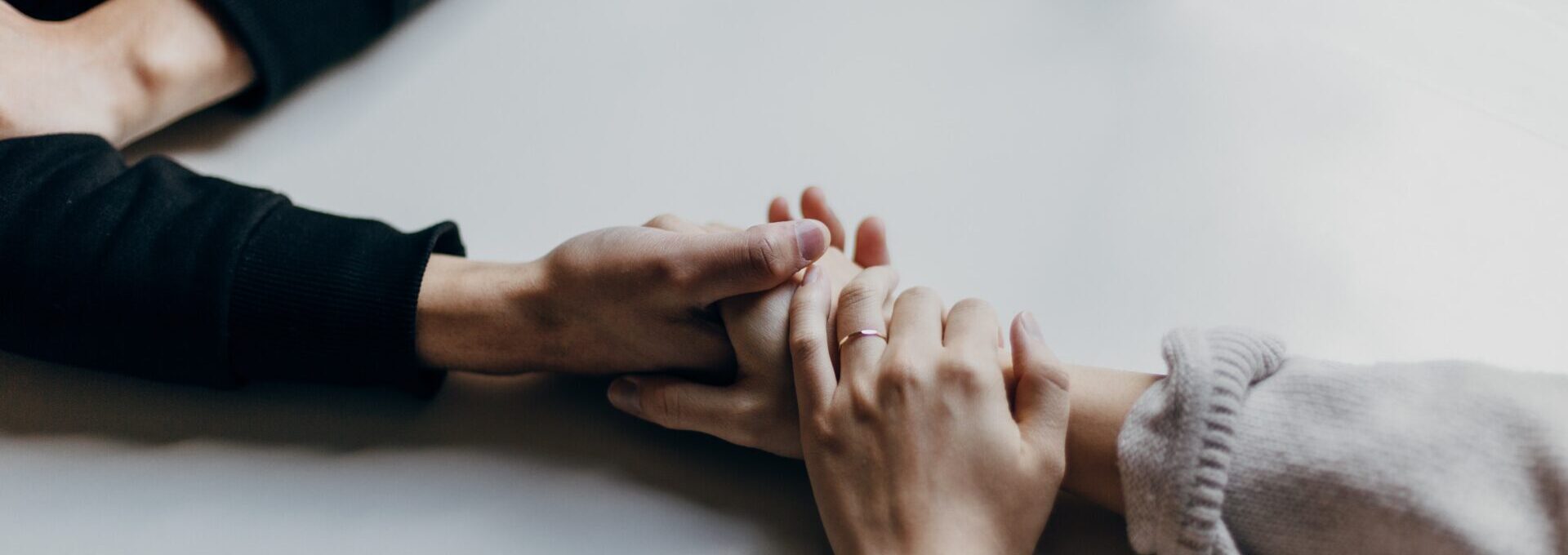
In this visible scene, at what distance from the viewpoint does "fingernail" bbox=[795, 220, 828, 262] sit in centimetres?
76

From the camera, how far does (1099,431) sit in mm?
708

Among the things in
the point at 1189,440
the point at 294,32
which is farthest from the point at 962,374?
the point at 294,32

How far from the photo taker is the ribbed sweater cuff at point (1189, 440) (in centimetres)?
63

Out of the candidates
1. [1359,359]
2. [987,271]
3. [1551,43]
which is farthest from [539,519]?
[1551,43]

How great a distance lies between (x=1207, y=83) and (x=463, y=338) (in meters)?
0.76

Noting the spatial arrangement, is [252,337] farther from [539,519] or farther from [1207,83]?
[1207,83]

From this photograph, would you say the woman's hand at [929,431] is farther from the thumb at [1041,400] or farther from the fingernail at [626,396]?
the fingernail at [626,396]

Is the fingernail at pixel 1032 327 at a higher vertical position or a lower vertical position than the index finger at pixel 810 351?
higher

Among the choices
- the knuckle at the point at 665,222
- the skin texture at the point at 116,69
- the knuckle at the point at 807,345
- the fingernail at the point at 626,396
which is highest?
the skin texture at the point at 116,69

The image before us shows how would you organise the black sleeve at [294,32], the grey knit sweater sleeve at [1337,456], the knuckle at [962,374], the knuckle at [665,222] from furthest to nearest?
the black sleeve at [294,32] → the knuckle at [665,222] → the knuckle at [962,374] → the grey knit sweater sleeve at [1337,456]

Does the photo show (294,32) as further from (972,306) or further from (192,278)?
(972,306)

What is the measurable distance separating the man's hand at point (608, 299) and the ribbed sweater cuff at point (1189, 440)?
0.26 metres

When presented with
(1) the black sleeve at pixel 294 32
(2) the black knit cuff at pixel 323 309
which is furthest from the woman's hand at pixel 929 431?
(1) the black sleeve at pixel 294 32

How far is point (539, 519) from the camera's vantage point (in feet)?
2.43
